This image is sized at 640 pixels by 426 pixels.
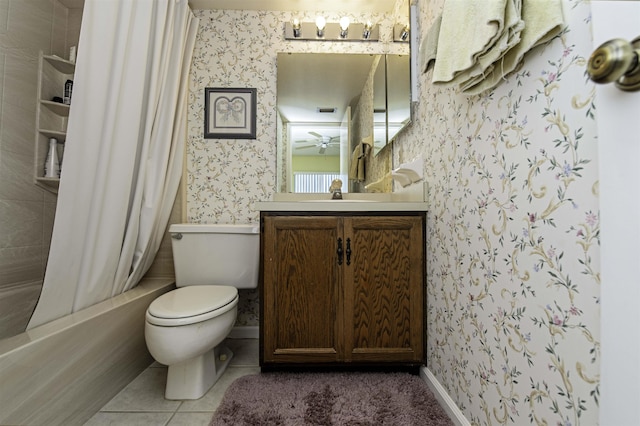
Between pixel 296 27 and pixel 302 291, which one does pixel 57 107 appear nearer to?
pixel 296 27

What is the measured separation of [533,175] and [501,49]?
1.09 feet

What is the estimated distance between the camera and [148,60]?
1.56 metres

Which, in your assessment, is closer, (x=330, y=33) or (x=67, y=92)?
(x=67, y=92)

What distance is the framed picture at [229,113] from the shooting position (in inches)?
80.4

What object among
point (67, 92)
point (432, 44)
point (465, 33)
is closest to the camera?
point (465, 33)

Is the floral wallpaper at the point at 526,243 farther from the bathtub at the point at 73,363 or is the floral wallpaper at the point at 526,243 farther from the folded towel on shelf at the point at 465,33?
the bathtub at the point at 73,363

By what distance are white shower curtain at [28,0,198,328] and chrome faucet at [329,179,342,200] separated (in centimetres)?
105

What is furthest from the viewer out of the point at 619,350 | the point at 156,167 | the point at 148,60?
the point at 156,167

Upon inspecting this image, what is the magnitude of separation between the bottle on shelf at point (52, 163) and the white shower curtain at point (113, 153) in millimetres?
670

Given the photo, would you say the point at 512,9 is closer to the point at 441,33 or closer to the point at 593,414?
the point at 441,33

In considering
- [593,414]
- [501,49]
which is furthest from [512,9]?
[593,414]

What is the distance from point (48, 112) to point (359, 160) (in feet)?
6.69

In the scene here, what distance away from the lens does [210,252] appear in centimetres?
175

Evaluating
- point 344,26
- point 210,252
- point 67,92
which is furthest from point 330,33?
point 67,92
